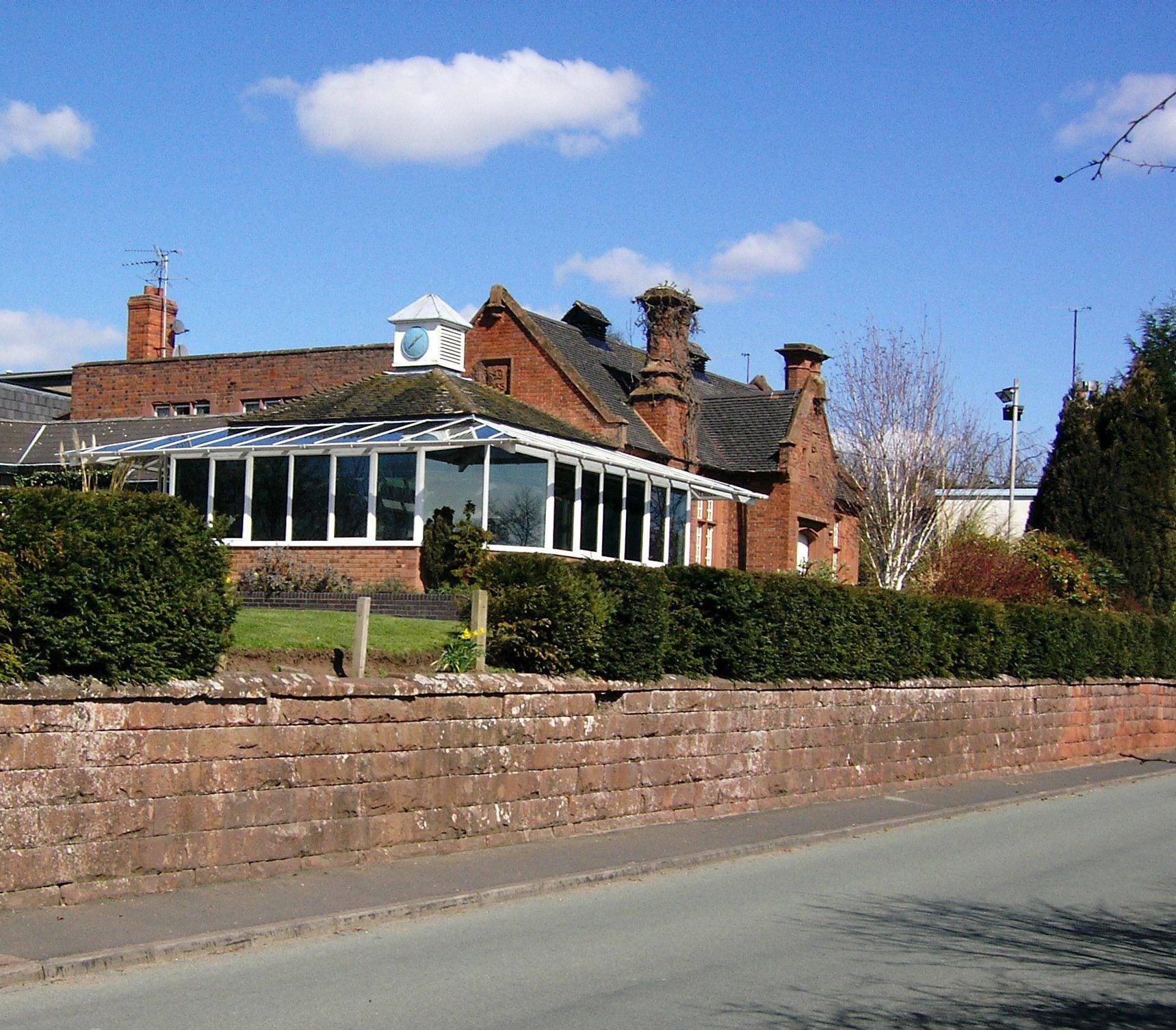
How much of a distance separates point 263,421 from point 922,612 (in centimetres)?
1300

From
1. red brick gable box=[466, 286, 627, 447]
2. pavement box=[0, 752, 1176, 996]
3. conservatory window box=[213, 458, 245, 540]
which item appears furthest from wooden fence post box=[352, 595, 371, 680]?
red brick gable box=[466, 286, 627, 447]

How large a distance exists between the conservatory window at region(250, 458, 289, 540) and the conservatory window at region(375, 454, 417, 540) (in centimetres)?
189

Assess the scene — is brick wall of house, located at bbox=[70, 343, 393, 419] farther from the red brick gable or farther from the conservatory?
the conservatory

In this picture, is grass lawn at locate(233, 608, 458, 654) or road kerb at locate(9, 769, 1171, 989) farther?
grass lawn at locate(233, 608, 458, 654)

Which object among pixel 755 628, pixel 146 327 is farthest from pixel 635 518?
pixel 146 327

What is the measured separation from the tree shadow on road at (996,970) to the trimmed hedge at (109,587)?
4998mm

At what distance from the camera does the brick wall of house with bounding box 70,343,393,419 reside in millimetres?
39562

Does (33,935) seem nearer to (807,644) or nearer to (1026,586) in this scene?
(807,644)

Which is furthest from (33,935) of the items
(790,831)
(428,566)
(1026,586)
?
(1026,586)

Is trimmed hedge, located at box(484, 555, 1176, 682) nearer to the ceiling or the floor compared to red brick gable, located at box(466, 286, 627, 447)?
nearer to the floor

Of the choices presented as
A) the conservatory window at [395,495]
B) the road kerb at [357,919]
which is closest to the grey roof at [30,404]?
the conservatory window at [395,495]

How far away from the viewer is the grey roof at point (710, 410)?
33469 mm

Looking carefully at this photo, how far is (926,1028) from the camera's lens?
7340mm

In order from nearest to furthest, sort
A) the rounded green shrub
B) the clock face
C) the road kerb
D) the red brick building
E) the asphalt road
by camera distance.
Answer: the asphalt road → the road kerb → the rounded green shrub → the clock face → the red brick building
